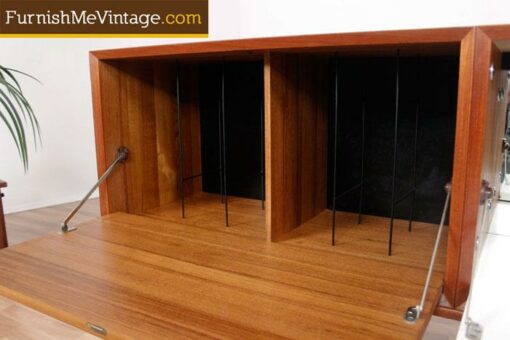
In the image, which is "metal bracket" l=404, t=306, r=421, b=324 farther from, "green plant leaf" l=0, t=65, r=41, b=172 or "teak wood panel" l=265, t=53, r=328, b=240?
"green plant leaf" l=0, t=65, r=41, b=172

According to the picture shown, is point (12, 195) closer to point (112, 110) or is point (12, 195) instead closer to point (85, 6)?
point (85, 6)

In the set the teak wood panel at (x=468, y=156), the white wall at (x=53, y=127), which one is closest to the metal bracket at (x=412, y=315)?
the teak wood panel at (x=468, y=156)

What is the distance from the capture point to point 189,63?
1.84 metres

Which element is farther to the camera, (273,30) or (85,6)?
(85,6)

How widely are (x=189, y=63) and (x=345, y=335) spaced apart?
Result: 50.8 inches

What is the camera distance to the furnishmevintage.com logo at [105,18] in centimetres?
175

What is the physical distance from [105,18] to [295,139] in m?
1.76

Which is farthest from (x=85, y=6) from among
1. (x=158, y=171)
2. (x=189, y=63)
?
(x=158, y=171)

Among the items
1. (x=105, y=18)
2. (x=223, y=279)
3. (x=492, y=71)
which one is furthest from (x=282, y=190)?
(x=105, y=18)

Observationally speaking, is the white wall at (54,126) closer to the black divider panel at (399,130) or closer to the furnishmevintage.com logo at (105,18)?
the furnishmevintage.com logo at (105,18)

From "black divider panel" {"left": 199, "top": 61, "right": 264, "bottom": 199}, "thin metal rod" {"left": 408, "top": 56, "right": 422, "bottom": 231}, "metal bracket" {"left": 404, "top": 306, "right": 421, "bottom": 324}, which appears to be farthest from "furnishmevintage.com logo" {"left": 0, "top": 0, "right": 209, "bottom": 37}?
"metal bracket" {"left": 404, "top": 306, "right": 421, "bottom": 324}

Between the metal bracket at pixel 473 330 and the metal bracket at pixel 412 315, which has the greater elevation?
the metal bracket at pixel 412 315

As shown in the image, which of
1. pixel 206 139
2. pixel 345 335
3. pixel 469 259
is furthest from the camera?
pixel 206 139

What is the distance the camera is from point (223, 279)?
106 cm
